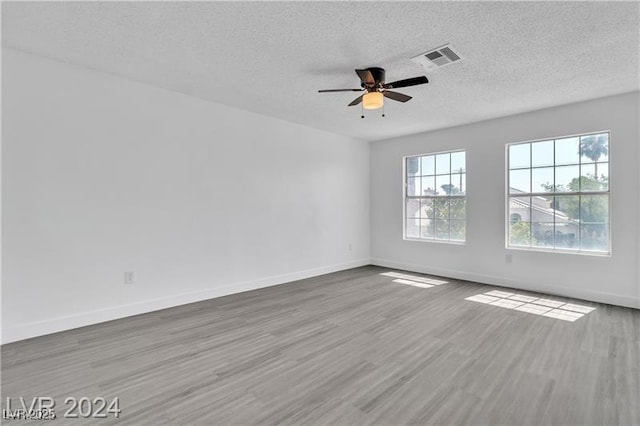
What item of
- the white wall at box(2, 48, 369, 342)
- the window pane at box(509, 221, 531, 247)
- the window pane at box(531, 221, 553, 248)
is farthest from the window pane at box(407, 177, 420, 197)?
the white wall at box(2, 48, 369, 342)

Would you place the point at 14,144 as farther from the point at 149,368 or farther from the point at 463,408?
the point at 463,408

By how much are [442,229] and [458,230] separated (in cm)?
31

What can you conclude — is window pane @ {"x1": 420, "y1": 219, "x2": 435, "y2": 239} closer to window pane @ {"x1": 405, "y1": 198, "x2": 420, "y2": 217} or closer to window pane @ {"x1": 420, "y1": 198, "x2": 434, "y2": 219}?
window pane @ {"x1": 420, "y1": 198, "x2": 434, "y2": 219}

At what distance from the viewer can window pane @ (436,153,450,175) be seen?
18.7ft

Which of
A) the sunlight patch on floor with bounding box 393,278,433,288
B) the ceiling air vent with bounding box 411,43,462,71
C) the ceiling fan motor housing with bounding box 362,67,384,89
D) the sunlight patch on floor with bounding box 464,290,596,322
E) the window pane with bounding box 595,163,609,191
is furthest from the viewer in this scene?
the sunlight patch on floor with bounding box 393,278,433,288

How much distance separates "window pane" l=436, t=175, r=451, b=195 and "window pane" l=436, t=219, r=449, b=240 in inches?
21.3

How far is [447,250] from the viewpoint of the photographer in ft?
18.3

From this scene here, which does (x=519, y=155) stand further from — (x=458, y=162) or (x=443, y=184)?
(x=443, y=184)

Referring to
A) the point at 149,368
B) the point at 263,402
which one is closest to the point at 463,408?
the point at 263,402

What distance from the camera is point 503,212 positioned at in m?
4.94

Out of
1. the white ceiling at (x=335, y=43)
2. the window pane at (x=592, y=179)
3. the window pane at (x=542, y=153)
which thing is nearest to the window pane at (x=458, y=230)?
the window pane at (x=542, y=153)

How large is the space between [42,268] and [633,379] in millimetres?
5016

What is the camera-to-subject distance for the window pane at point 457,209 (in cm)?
547

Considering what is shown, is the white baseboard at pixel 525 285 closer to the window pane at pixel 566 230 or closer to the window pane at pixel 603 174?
the window pane at pixel 566 230
